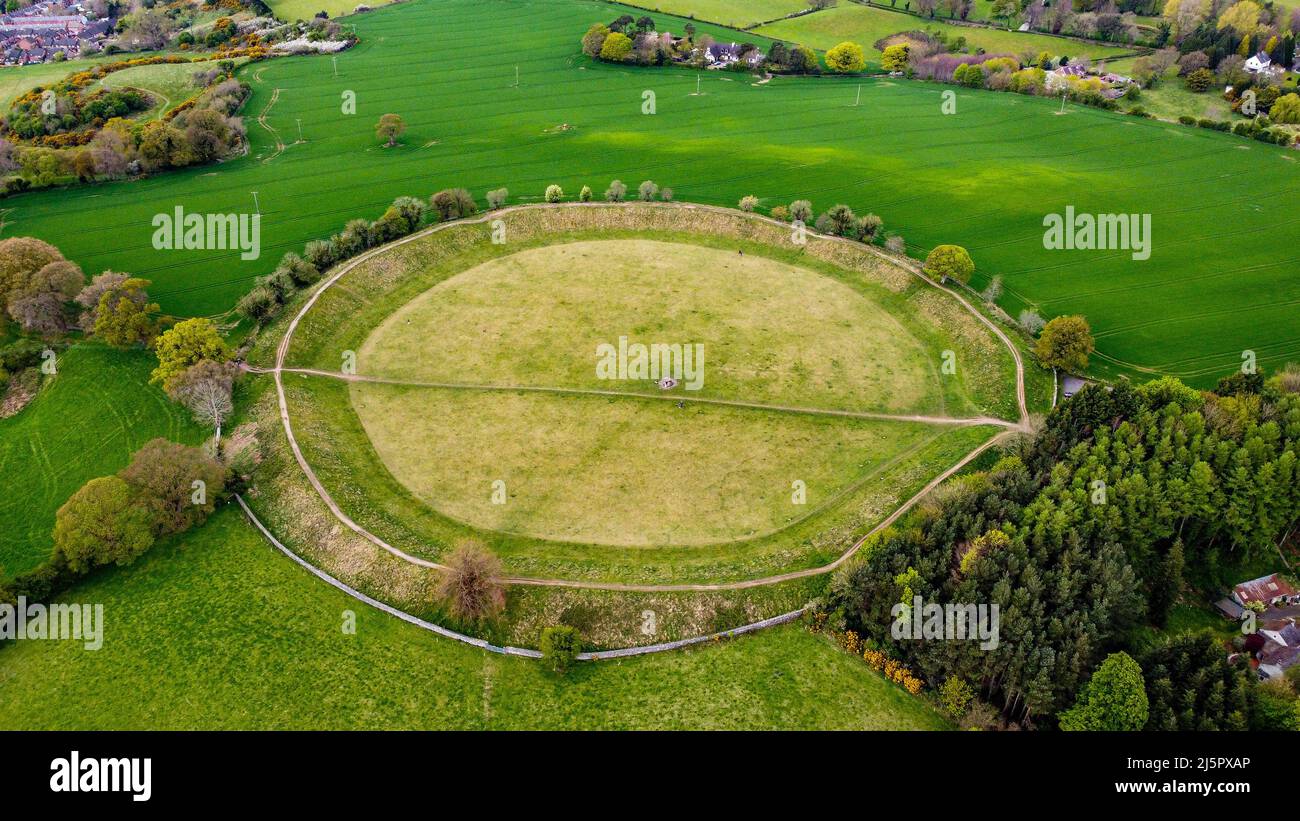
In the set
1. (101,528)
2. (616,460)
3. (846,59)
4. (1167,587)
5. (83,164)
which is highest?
(846,59)

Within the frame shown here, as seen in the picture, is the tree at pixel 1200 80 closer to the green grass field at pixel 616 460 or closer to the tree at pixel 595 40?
the tree at pixel 595 40

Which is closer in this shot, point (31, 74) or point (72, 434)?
point (72, 434)

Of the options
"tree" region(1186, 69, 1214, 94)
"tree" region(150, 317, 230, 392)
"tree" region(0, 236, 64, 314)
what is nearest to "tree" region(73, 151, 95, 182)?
"tree" region(0, 236, 64, 314)

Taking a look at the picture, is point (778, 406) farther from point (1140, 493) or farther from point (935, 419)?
point (1140, 493)

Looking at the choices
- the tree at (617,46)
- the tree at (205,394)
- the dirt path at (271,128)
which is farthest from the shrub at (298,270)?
the tree at (617,46)

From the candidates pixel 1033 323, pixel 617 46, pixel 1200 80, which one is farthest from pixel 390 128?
pixel 1200 80

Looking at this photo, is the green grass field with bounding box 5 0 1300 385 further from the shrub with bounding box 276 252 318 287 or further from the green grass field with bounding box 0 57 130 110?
the green grass field with bounding box 0 57 130 110

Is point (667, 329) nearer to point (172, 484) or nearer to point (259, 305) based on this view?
point (259, 305)

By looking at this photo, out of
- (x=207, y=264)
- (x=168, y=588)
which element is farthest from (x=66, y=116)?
(x=168, y=588)
